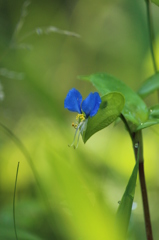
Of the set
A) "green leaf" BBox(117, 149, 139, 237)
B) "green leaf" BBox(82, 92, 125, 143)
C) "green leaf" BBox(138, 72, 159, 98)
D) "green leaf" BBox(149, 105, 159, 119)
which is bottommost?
"green leaf" BBox(117, 149, 139, 237)

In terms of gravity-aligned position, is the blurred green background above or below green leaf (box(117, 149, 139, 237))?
above

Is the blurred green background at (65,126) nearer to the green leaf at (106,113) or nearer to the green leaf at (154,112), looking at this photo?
the green leaf at (106,113)

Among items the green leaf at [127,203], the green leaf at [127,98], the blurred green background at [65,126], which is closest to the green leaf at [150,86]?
the green leaf at [127,98]

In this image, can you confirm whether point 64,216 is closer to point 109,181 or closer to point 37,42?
point 109,181

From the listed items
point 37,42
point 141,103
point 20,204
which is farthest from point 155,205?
point 37,42

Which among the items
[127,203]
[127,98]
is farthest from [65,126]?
[127,203]

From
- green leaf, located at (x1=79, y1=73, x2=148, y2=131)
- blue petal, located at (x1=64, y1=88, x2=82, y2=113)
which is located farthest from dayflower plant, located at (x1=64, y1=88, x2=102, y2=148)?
green leaf, located at (x1=79, y1=73, x2=148, y2=131)

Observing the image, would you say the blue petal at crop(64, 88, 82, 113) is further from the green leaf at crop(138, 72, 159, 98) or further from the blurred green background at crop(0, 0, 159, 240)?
the green leaf at crop(138, 72, 159, 98)
